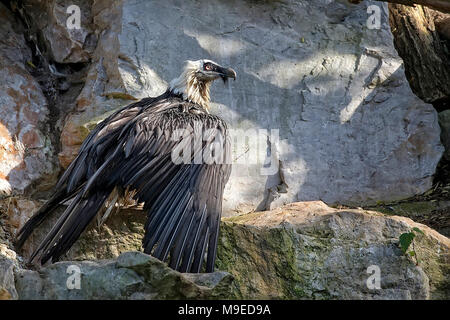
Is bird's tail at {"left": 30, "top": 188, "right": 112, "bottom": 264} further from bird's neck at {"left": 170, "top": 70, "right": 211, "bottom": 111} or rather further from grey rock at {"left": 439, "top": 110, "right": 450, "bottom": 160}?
grey rock at {"left": 439, "top": 110, "right": 450, "bottom": 160}

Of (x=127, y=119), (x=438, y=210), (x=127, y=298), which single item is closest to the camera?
(x=127, y=298)

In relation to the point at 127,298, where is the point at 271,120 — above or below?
above

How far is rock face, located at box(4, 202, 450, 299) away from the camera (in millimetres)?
5047

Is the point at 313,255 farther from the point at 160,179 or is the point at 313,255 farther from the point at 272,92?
the point at 272,92

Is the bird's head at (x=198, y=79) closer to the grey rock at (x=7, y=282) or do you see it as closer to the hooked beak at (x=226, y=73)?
the hooked beak at (x=226, y=73)

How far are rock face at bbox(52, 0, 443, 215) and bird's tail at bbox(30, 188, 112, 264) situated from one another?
1434 mm

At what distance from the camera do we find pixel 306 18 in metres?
7.64

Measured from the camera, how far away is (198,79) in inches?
269

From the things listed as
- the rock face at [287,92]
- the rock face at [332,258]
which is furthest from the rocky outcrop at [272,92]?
the rock face at [332,258]

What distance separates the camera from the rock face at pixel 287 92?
696 centimetres

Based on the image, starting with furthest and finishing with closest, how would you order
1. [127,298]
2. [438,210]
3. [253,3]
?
[253,3]
[438,210]
[127,298]
